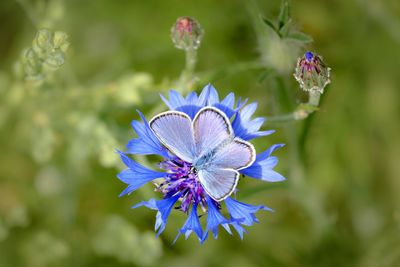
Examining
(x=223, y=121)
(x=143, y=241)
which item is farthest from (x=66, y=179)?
(x=223, y=121)

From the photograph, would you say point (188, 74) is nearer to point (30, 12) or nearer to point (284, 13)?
point (284, 13)

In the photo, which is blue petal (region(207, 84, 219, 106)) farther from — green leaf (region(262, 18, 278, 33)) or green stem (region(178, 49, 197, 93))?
green leaf (region(262, 18, 278, 33))

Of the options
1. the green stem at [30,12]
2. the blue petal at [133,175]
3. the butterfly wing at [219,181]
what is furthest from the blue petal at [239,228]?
the green stem at [30,12]

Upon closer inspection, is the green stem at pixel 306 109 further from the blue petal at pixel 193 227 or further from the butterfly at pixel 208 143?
the blue petal at pixel 193 227

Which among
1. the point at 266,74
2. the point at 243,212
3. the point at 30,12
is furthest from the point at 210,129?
the point at 30,12

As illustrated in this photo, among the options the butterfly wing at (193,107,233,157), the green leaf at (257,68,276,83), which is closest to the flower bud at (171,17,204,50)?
the green leaf at (257,68,276,83)
